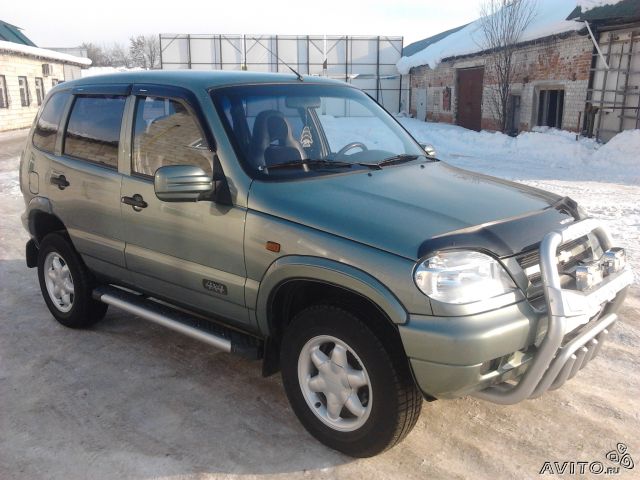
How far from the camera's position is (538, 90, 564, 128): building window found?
19.1 metres

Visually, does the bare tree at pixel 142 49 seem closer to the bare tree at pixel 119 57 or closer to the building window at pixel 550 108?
the bare tree at pixel 119 57

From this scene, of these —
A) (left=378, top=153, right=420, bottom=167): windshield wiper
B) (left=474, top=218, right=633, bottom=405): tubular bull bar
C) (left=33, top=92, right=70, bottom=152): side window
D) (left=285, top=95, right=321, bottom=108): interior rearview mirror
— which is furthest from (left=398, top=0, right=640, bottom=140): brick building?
(left=33, top=92, right=70, bottom=152): side window

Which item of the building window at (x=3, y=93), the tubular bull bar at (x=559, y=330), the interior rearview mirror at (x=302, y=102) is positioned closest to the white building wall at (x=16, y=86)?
the building window at (x=3, y=93)

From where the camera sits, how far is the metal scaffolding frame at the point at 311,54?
3662 centimetres

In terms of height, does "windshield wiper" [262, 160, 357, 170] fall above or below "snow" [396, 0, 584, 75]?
below

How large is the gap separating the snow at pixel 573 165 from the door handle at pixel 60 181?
524 centimetres

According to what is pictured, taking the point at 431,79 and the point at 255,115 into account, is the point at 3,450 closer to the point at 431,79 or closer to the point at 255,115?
the point at 255,115

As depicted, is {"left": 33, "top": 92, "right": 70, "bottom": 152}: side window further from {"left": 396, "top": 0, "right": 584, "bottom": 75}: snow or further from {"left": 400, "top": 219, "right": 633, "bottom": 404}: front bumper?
{"left": 396, "top": 0, "right": 584, "bottom": 75}: snow

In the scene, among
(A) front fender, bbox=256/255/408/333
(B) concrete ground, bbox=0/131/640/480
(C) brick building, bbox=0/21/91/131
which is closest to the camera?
(A) front fender, bbox=256/255/408/333

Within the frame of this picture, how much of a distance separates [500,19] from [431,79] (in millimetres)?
8194

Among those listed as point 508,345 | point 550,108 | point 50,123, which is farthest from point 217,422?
point 550,108

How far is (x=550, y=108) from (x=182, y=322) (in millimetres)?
18715

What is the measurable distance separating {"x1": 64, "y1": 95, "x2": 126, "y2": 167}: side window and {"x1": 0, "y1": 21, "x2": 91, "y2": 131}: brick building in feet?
89.3

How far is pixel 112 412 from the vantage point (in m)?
3.62
